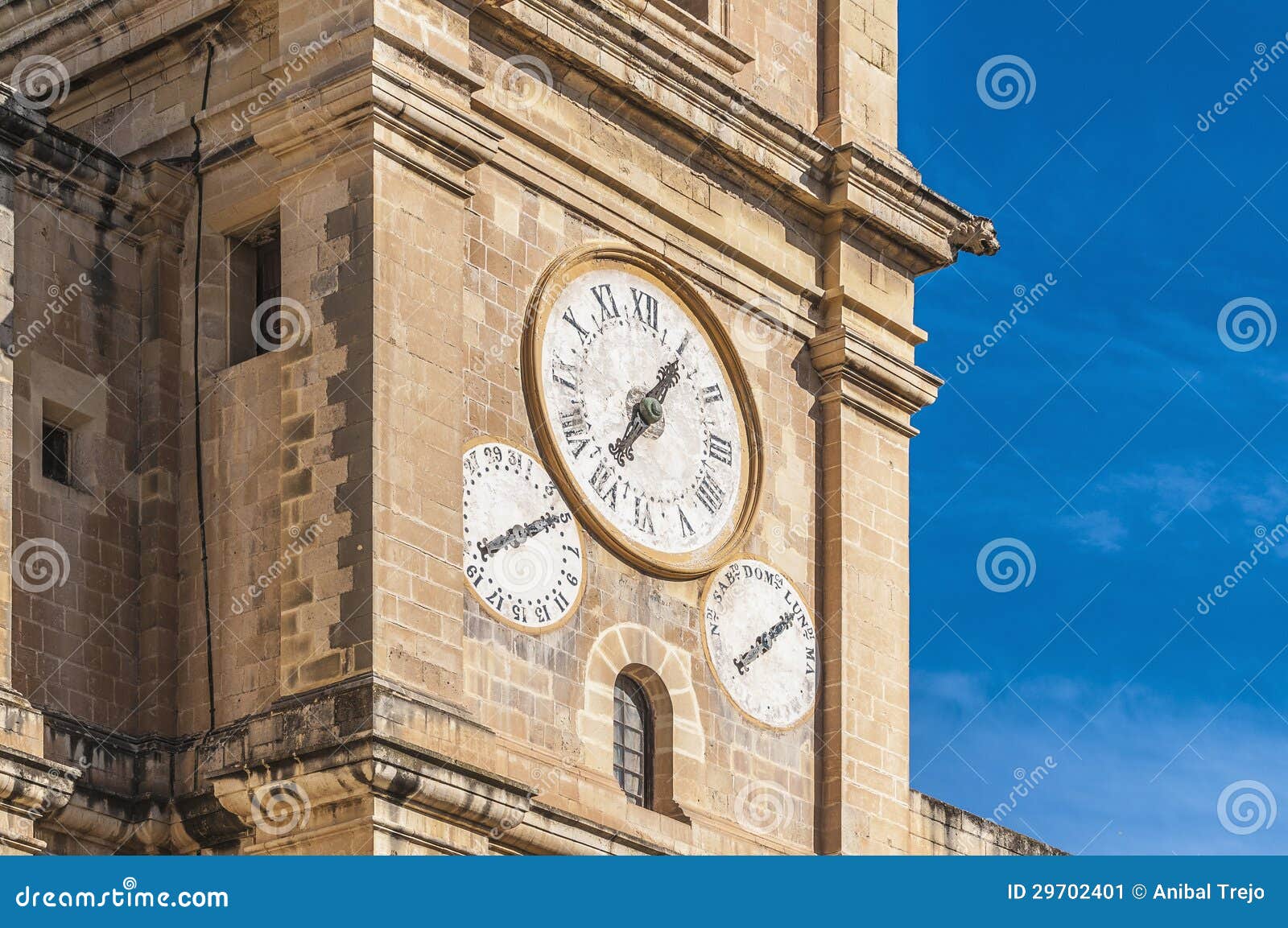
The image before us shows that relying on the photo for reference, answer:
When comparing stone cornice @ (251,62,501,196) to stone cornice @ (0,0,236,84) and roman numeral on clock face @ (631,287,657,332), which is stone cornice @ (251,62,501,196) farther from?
roman numeral on clock face @ (631,287,657,332)

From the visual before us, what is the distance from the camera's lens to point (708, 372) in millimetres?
46656

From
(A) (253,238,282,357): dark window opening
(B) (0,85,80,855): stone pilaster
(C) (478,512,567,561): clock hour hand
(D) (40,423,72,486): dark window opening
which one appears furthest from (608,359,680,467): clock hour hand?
(B) (0,85,80,855): stone pilaster

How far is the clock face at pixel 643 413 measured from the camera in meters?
44.6

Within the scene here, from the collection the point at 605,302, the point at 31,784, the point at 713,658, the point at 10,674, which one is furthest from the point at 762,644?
the point at 31,784

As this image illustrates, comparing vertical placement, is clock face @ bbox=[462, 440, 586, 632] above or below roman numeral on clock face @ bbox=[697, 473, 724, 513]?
below

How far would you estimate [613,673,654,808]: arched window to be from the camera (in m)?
44.6

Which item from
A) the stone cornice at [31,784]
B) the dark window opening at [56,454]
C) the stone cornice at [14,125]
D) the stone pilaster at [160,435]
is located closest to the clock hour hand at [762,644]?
the stone pilaster at [160,435]

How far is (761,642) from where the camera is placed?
4641 cm

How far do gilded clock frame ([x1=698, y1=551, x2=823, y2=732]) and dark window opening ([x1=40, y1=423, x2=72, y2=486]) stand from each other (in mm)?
7366

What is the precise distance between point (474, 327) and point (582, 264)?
227cm

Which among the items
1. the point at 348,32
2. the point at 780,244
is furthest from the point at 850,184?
the point at 348,32

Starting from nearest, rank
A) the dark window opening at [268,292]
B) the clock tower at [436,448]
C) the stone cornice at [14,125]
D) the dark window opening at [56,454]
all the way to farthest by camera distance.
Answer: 1. the clock tower at [436,448]
2. the stone cornice at [14,125]
3. the dark window opening at [56,454]
4. the dark window opening at [268,292]

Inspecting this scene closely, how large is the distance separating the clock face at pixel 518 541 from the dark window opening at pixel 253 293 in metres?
2.63

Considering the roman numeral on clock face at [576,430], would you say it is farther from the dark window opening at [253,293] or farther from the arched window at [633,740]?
the dark window opening at [253,293]
